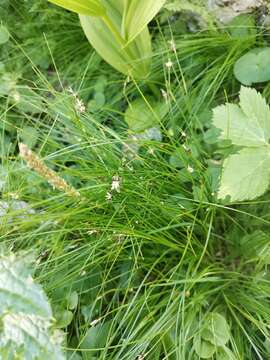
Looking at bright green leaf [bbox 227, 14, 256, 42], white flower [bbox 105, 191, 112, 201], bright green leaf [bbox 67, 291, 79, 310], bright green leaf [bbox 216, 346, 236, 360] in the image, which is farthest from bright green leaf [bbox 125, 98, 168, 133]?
bright green leaf [bbox 216, 346, 236, 360]

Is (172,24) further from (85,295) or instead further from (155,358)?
(155,358)

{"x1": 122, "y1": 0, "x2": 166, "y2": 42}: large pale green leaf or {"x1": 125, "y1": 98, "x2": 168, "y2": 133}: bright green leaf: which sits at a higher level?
{"x1": 122, "y1": 0, "x2": 166, "y2": 42}: large pale green leaf

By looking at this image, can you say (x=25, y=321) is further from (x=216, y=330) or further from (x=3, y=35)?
(x=3, y=35)

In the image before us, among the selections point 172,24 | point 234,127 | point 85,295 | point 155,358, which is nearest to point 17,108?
point 172,24

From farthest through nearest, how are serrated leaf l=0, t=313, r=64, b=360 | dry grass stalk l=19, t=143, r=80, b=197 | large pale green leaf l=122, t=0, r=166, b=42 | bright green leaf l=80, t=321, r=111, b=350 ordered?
large pale green leaf l=122, t=0, r=166, b=42 → bright green leaf l=80, t=321, r=111, b=350 → serrated leaf l=0, t=313, r=64, b=360 → dry grass stalk l=19, t=143, r=80, b=197

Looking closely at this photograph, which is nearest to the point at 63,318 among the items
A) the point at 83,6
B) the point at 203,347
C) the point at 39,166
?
the point at 203,347

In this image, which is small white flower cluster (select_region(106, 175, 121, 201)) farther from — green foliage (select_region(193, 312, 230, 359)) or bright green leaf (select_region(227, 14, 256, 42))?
bright green leaf (select_region(227, 14, 256, 42))
